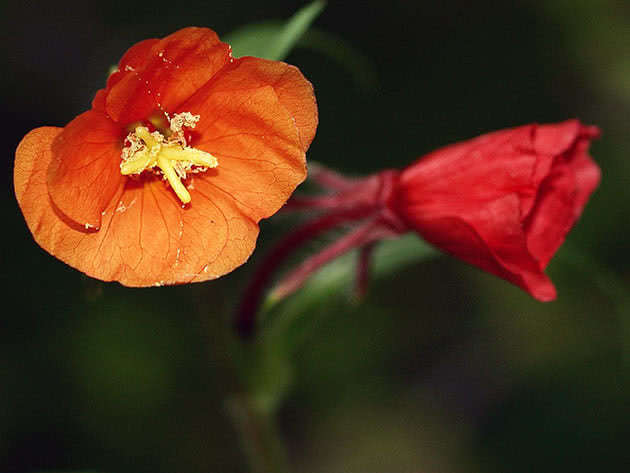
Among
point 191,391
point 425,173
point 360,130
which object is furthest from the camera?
point 360,130

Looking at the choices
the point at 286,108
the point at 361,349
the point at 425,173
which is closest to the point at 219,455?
the point at 361,349

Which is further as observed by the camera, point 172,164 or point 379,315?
point 379,315

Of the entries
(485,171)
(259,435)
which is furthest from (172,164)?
(259,435)

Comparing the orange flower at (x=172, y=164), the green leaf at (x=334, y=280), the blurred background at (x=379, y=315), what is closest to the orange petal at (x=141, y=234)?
the orange flower at (x=172, y=164)

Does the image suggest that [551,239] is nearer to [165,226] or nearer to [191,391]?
[165,226]

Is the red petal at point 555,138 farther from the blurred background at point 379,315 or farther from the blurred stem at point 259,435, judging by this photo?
the blurred background at point 379,315

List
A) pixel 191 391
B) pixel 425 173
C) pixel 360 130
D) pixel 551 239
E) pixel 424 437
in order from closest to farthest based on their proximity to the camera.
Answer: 1. pixel 551 239
2. pixel 425 173
3. pixel 191 391
4. pixel 424 437
5. pixel 360 130

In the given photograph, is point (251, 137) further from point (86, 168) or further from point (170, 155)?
point (86, 168)
